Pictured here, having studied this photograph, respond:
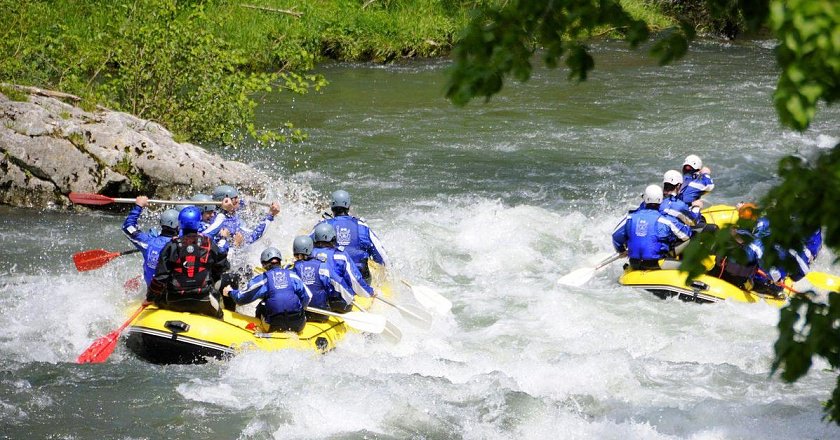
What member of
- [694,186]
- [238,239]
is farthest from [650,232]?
[238,239]

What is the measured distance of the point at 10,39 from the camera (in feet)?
44.7

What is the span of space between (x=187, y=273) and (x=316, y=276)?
112 centimetres

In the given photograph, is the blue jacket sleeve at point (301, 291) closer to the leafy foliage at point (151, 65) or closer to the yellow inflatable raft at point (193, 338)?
the yellow inflatable raft at point (193, 338)

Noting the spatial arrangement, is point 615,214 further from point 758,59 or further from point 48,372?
point 758,59

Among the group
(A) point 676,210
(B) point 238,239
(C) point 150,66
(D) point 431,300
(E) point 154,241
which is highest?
(C) point 150,66

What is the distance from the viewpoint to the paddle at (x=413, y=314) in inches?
364

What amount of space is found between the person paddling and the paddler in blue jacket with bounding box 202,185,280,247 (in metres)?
1.42

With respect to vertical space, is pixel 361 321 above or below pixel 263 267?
below

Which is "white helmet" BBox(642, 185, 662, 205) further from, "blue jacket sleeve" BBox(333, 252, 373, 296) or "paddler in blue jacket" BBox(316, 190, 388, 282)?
"blue jacket sleeve" BBox(333, 252, 373, 296)

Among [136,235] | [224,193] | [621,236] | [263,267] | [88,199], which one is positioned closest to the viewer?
[263,267]

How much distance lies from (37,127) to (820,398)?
31.5 feet

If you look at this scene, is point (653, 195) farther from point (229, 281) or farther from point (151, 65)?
point (151, 65)

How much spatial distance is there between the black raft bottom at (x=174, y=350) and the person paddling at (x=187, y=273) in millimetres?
295

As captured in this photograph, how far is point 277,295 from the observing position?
310 inches
